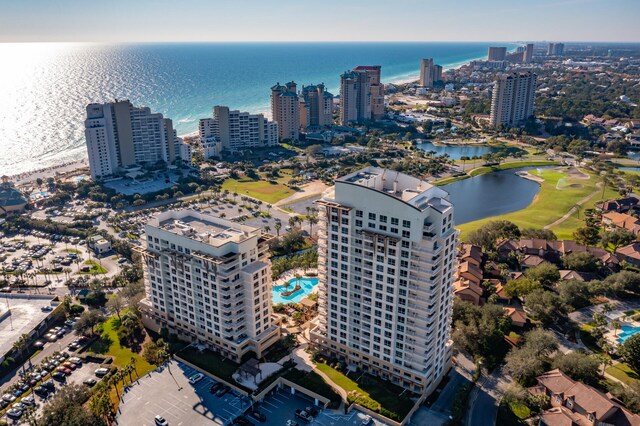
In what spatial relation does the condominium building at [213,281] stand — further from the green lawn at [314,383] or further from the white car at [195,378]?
the green lawn at [314,383]

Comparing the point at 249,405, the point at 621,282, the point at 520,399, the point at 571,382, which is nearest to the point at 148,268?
the point at 249,405

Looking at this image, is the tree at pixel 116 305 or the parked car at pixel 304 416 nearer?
the parked car at pixel 304 416

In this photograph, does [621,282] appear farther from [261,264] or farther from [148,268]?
[148,268]

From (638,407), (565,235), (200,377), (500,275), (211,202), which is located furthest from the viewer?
(211,202)

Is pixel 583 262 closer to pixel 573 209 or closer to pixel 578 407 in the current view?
pixel 578 407

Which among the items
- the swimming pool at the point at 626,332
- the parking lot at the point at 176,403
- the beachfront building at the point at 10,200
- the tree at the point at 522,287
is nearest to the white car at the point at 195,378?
the parking lot at the point at 176,403

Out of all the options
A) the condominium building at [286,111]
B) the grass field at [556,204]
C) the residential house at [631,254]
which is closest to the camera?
the residential house at [631,254]

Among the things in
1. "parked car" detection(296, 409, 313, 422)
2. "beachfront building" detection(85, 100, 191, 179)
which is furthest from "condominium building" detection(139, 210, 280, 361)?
"beachfront building" detection(85, 100, 191, 179)
